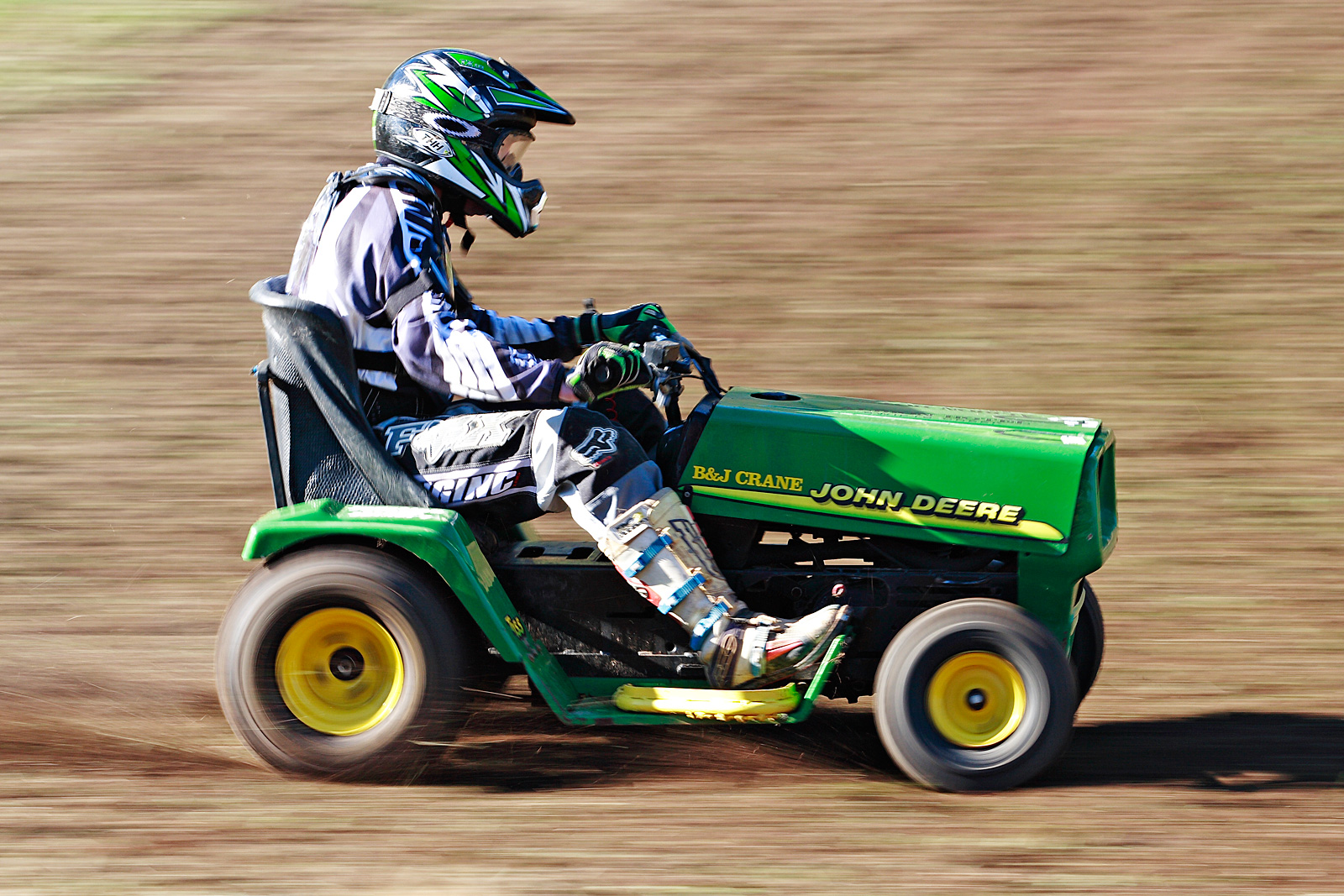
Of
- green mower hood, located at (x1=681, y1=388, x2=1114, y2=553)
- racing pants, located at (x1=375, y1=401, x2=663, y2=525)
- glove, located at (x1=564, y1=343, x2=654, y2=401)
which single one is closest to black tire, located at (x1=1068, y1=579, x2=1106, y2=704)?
green mower hood, located at (x1=681, y1=388, x2=1114, y2=553)

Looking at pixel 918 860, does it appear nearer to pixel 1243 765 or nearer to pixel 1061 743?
pixel 1061 743

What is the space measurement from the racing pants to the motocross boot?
82 mm

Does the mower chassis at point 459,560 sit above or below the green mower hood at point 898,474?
below

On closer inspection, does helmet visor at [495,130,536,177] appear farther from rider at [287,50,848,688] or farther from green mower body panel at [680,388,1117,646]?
green mower body panel at [680,388,1117,646]

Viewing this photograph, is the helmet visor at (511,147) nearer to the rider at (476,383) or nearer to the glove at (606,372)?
the rider at (476,383)

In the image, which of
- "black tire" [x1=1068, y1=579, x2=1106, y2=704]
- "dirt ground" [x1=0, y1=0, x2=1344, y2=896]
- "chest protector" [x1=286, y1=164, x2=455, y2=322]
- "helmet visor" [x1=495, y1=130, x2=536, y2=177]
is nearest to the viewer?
"dirt ground" [x1=0, y1=0, x2=1344, y2=896]

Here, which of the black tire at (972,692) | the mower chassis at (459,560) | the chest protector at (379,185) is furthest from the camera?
the chest protector at (379,185)

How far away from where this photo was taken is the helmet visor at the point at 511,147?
487cm

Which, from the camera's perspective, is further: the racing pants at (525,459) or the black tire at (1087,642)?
the black tire at (1087,642)

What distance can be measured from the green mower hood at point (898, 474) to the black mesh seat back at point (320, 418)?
979 millimetres

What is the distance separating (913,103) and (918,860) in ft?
25.4

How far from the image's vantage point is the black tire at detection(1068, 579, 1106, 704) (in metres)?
5.05

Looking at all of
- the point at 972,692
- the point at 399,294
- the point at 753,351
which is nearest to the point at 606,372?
the point at 399,294

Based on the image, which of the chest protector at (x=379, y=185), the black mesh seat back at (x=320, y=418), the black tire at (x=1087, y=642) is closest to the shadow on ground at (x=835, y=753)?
the black tire at (x=1087, y=642)
